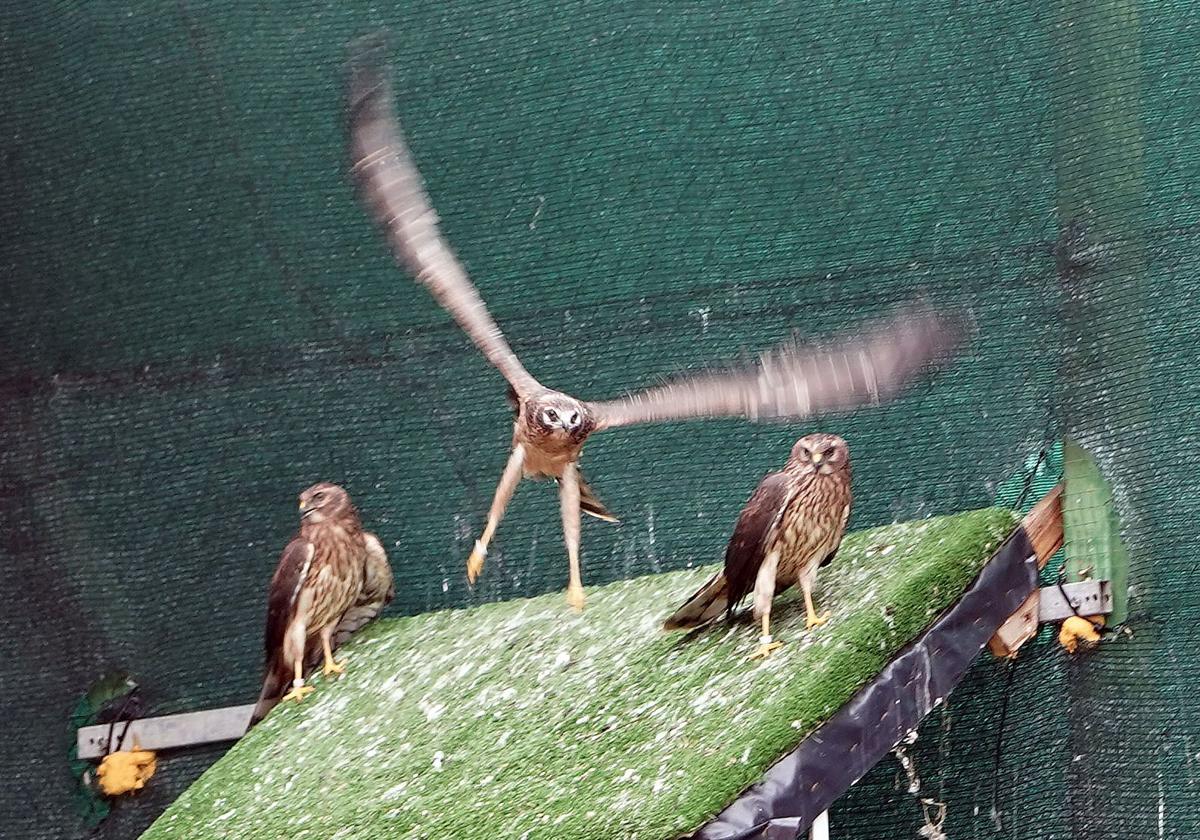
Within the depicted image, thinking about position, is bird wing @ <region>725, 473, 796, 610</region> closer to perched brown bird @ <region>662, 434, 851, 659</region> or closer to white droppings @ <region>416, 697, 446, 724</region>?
perched brown bird @ <region>662, 434, 851, 659</region>

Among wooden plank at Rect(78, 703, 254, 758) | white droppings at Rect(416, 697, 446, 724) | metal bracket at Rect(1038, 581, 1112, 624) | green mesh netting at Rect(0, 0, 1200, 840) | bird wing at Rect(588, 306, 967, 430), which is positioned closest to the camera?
bird wing at Rect(588, 306, 967, 430)

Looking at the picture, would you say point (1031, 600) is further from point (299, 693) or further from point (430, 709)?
point (299, 693)

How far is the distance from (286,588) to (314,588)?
60 mm

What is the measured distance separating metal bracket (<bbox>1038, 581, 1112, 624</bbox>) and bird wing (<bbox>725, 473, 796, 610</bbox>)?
3.53 ft

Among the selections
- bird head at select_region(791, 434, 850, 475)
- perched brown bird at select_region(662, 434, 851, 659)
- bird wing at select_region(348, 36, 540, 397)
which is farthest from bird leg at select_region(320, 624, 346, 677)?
bird head at select_region(791, 434, 850, 475)

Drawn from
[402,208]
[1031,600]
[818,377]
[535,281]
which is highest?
[535,281]

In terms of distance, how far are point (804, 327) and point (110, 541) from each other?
189 centimetres

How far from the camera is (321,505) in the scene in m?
3.70

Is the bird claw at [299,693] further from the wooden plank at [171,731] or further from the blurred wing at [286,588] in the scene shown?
the wooden plank at [171,731]

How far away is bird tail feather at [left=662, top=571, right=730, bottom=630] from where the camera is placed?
3137mm

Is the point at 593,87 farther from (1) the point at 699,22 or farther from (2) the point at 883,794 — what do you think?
(2) the point at 883,794

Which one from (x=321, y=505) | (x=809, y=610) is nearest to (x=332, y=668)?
(x=321, y=505)

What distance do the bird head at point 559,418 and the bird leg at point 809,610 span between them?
0.46m

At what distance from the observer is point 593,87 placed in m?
4.38
